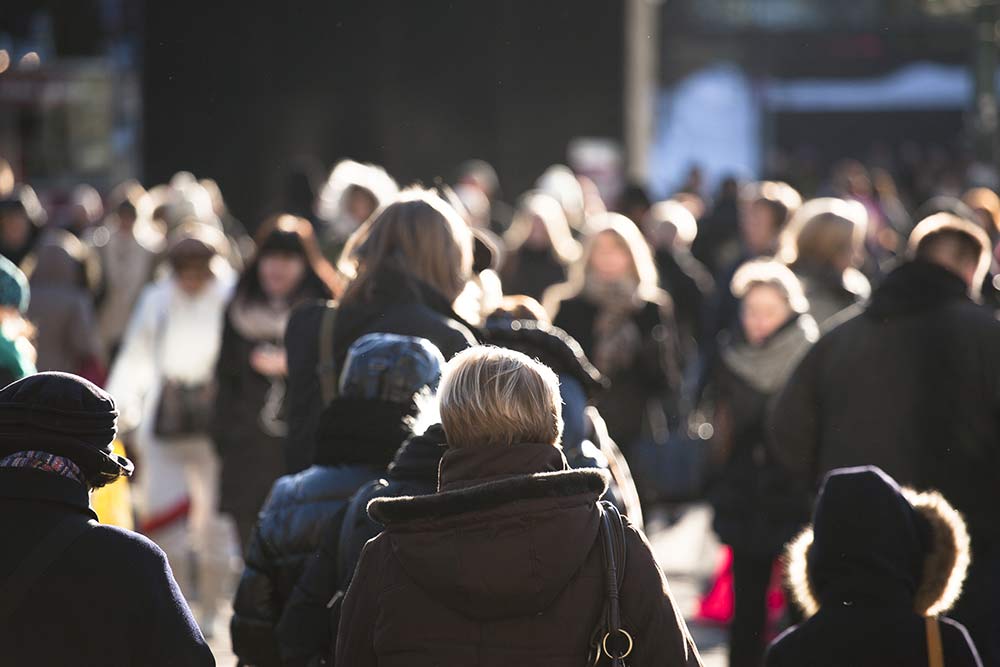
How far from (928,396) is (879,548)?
1.86m

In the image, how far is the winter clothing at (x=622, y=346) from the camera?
9.23m

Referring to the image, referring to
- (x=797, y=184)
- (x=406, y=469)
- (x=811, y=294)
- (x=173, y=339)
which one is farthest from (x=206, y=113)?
(x=406, y=469)

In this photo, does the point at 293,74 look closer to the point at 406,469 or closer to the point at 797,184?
the point at 797,184

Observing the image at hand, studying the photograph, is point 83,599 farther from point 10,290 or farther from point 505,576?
point 10,290

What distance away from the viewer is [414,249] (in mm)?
5832

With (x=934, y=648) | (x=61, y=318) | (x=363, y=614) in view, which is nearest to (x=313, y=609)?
(x=363, y=614)

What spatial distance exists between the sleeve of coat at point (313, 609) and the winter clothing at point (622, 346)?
4564 mm

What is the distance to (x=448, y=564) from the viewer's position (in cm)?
376

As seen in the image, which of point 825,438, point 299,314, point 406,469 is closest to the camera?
point 406,469

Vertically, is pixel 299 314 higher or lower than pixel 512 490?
lower

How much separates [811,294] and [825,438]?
6.31 feet

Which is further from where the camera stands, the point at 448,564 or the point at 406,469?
the point at 406,469

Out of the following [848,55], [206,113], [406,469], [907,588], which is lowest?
[848,55]

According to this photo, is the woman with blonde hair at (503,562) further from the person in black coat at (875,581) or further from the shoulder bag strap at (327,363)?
the shoulder bag strap at (327,363)
